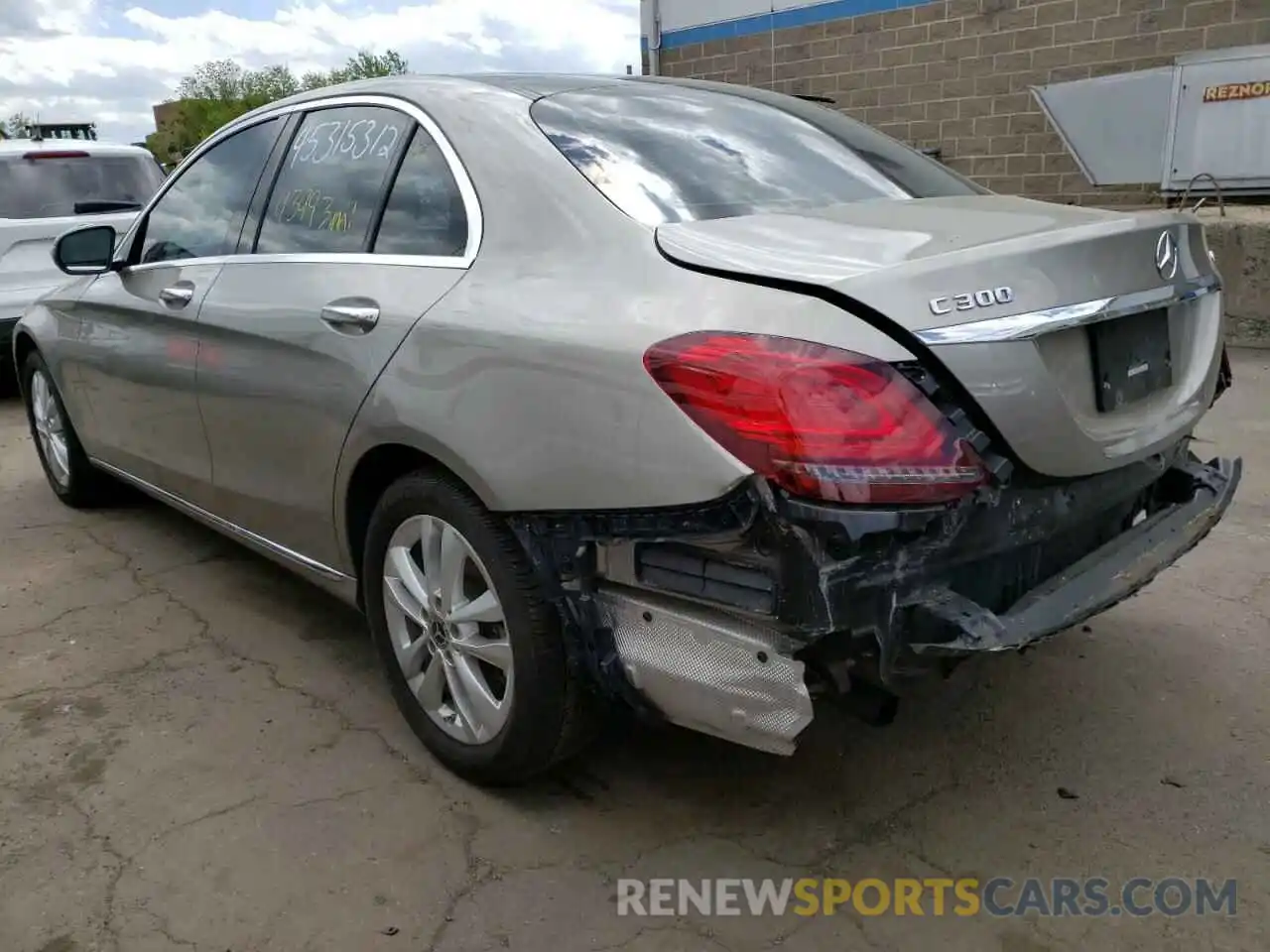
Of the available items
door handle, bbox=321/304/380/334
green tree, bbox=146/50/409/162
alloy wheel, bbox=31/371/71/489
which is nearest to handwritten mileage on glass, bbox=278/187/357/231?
door handle, bbox=321/304/380/334

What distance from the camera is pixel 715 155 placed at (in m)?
2.54

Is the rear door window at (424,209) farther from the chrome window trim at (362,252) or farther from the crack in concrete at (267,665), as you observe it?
the crack in concrete at (267,665)

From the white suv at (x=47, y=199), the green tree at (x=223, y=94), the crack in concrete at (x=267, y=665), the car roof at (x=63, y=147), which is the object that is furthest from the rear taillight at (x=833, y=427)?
the green tree at (x=223, y=94)

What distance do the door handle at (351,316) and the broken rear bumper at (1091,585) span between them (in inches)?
57.2

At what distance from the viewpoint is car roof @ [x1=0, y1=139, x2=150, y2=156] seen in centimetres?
757

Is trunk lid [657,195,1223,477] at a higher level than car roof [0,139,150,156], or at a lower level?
lower

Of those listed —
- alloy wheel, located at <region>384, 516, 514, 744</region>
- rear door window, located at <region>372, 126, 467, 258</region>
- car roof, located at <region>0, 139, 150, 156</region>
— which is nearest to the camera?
alloy wheel, located at <region>384, 516, 514, 744</region>

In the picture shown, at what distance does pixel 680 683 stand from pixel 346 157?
5.97 ft

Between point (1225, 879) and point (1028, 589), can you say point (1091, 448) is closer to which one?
point (1028, 589)

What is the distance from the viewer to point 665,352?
1938 mm

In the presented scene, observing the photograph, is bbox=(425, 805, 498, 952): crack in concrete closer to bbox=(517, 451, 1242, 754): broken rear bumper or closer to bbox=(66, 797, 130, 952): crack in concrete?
bbox=(517, 451, 1242, 754): broken rear bumper

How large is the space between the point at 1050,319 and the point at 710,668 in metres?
0.90

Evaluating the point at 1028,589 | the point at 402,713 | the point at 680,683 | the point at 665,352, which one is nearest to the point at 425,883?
the point at 402,713

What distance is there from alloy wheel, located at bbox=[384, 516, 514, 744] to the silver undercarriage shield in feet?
1.16
